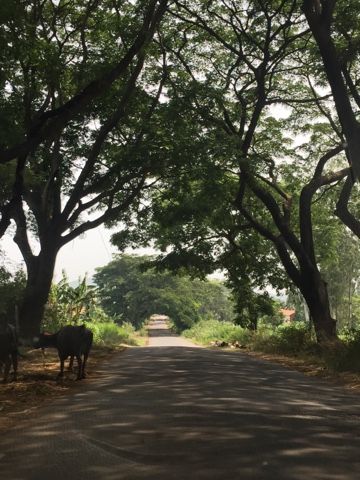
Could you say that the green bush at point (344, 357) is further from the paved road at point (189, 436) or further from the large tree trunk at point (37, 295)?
the large tree trunk at point (37, 295)

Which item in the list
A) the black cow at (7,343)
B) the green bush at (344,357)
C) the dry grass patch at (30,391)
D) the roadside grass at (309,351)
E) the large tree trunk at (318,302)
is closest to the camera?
the dry grass patch at (30,391)

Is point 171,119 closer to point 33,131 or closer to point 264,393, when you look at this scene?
point 33,131

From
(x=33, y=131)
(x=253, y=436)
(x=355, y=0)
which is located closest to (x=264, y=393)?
(x=253, y=436)

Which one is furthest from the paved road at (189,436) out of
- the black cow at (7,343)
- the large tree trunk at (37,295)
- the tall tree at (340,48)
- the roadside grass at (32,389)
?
the large tree trunk at (37,295)

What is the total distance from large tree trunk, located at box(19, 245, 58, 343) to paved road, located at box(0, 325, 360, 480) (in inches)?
365

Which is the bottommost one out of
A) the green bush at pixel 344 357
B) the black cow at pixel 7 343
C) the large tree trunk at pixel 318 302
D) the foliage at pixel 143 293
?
the green bush at pixel 344 357

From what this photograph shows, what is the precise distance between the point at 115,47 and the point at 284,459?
16058 millimetres

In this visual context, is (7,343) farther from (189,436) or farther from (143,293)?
(143,293)

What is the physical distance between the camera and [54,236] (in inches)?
754

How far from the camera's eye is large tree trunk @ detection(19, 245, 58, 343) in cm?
1855

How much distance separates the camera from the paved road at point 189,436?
4.60 metres

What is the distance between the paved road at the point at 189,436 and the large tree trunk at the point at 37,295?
365 inches

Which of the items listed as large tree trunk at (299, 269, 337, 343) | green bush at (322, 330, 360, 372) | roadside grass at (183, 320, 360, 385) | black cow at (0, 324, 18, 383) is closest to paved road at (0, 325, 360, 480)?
black cow at (0, 324, 18, 383)

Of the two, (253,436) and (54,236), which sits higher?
(54,236)
